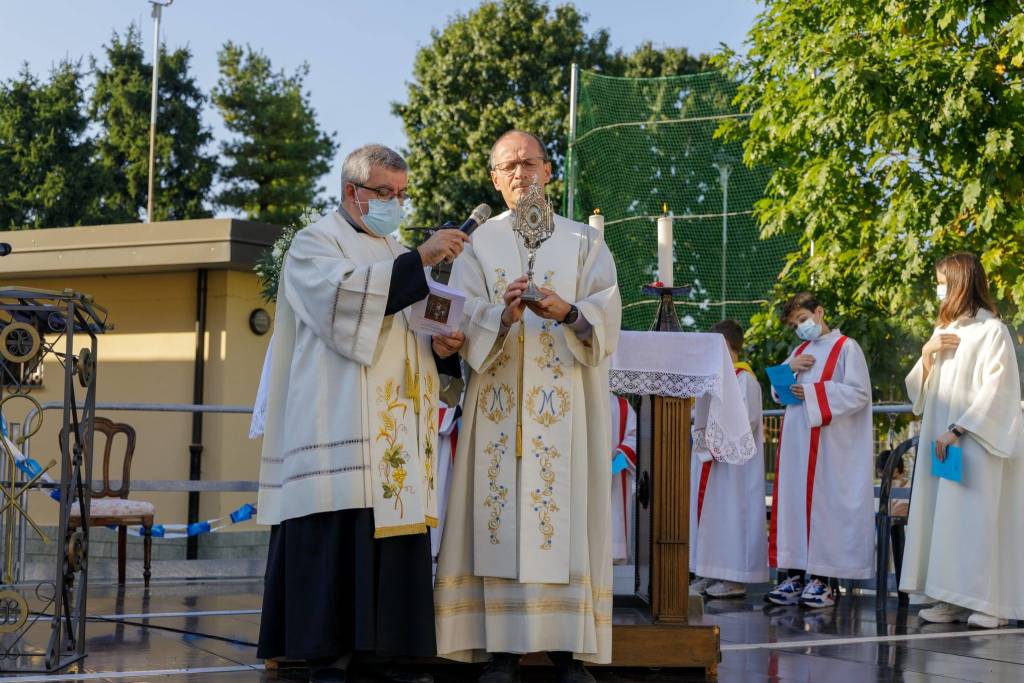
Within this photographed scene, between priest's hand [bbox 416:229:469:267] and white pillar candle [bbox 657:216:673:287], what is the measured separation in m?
1.00

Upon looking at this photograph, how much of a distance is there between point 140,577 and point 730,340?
13.6 ft

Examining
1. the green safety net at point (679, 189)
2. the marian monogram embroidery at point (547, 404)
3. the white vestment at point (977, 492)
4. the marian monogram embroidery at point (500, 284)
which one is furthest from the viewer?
the green safety net at point (679, 189)

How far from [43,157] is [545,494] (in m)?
31.3

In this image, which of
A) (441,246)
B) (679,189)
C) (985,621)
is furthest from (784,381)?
(679,189)

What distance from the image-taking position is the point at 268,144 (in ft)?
115

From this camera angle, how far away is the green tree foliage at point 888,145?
33.1 ft

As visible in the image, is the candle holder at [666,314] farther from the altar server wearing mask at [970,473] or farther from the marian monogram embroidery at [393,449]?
the altar server wearing mask at [970,473]

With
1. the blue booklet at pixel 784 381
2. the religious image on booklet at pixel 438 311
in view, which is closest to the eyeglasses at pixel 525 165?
the religious image on booklet at pixel 438 311

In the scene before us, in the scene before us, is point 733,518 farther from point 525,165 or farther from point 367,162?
point 367,162

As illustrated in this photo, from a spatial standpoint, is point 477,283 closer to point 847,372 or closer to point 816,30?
point 847,372

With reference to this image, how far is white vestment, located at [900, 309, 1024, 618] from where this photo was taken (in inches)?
250

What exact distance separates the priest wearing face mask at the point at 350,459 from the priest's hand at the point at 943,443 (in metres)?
3.16

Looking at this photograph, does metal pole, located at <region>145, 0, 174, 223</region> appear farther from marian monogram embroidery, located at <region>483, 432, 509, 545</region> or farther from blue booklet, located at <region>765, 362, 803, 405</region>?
marian monogram embroidery, located at <region>483, 432, 509, 545</region>

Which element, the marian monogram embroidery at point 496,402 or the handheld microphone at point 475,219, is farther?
the marian monogram embroidery at point 496,402
